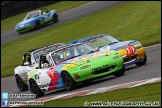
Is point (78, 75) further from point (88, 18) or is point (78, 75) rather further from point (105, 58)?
point (88, 18)

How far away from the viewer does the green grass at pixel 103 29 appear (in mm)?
27906

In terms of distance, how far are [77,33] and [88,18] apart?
4.26 meters

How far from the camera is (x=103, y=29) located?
32.0 m

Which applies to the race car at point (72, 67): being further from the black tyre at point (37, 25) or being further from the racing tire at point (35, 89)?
the black tyre at point (37, 25)

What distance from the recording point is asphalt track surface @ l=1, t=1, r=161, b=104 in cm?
1378

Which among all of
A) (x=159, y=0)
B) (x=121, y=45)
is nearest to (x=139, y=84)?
(x=121, y=45)

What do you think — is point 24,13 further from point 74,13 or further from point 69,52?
point 69,52

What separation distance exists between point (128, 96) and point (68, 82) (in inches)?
159

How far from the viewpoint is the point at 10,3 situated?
4388cm

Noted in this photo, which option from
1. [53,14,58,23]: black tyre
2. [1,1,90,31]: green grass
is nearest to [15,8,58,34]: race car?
[53,14,58,23]: black tyre

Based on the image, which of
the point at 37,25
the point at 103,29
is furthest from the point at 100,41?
the point at 37,25

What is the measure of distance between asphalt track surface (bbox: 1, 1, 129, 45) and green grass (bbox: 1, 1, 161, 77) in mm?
1778

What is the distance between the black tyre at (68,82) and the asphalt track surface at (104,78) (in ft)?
0.48

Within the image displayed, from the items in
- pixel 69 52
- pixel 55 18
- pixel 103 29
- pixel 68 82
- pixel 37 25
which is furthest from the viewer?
pixel 55 18
